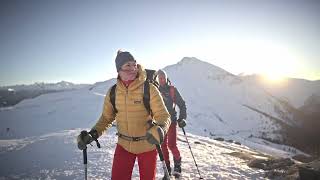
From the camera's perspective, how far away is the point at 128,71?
15.1 feet

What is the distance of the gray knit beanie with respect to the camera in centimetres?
463

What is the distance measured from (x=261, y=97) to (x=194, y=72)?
112 feet

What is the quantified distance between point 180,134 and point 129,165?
64.8ft

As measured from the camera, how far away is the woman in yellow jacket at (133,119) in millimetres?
4537

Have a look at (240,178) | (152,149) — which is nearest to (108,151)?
(240,178)

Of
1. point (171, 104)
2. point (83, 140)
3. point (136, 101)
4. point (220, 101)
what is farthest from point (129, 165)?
point (220, 101)

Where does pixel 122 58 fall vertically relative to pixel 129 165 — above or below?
above

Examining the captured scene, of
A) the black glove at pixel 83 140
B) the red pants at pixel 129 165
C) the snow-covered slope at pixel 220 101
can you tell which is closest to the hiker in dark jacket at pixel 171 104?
the red pants at pixel 129 165

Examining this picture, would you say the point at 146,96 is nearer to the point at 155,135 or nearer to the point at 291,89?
the point at 155,135

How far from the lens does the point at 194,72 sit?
430 ft

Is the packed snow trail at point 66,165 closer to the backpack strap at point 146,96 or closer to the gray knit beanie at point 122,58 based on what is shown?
the backpack strap at point 146,96

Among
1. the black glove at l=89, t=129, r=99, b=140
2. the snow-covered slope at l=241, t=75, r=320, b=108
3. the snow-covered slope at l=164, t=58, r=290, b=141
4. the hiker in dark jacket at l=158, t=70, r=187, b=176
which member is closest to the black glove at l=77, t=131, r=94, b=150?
the black glove at l=89, t=129, r=99, b=140

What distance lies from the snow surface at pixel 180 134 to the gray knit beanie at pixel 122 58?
17.0 feet

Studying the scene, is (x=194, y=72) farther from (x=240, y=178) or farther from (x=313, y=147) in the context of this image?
(x=240, y=178)
